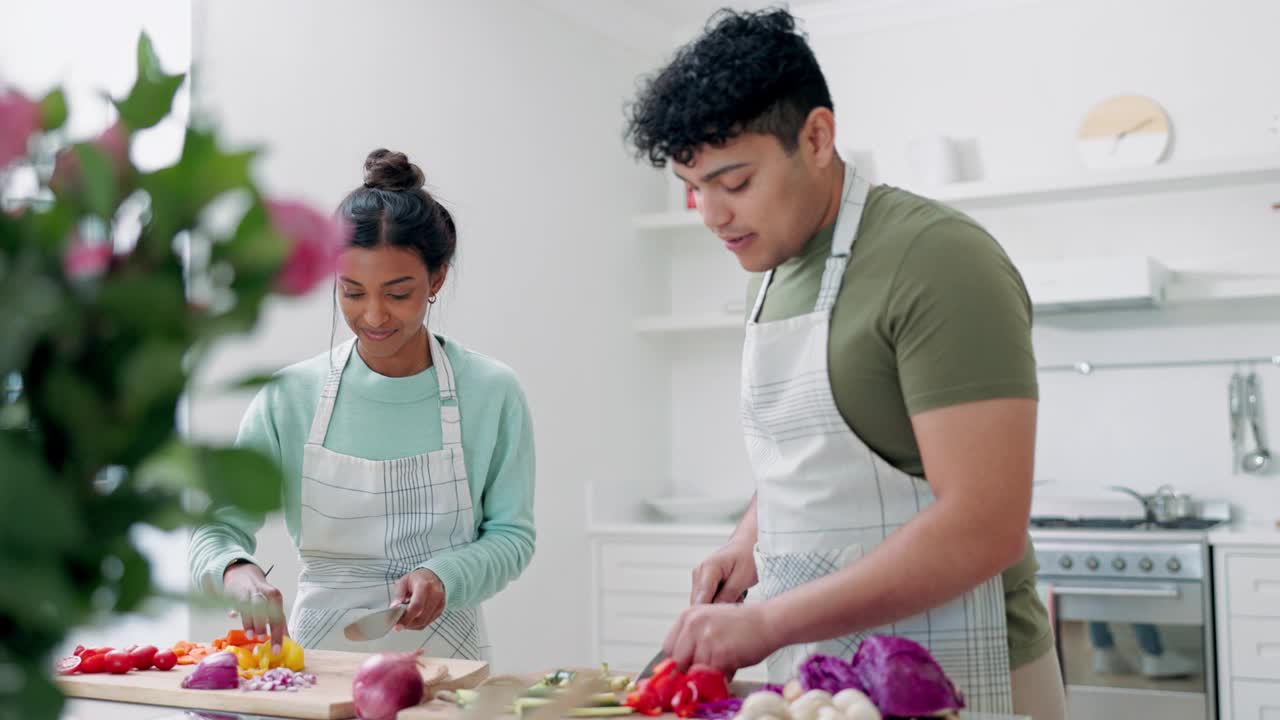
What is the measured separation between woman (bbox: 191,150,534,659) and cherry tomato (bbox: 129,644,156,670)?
0.16 m

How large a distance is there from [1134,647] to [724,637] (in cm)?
281

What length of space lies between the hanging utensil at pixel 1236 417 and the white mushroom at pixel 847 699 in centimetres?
347

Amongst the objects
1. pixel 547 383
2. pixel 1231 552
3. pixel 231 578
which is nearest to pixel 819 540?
pixel 231 578

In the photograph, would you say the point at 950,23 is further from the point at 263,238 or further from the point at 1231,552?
the point at 263,238

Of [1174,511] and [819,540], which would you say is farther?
[1174,511]

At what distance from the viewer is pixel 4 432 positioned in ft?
2.03

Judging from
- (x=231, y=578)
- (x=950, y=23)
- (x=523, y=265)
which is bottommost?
(x=231, y=578)

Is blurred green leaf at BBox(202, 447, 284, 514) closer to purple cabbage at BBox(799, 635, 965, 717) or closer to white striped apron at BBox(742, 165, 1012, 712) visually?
purple cabbage at BBox(799, 635, 965, 717)

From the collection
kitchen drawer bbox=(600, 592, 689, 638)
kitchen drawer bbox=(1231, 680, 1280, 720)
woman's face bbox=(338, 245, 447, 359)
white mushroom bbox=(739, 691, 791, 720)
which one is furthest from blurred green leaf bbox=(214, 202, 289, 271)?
kitchen drawer bbox=(600, 592, 689, 638)

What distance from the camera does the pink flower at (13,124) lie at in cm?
61

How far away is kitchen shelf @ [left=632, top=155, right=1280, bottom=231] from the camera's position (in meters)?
4.02

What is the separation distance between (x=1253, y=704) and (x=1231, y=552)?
44 centimetres

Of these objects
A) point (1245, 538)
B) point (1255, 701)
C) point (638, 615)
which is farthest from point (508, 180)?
point (1255, 701)

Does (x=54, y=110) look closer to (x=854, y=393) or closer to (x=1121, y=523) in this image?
(x=854, y=393)
